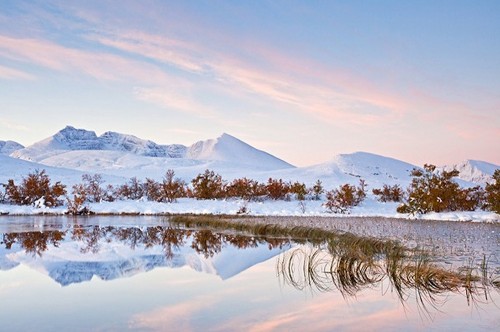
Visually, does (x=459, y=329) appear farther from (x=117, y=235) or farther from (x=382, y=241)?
(x=117, y=235)

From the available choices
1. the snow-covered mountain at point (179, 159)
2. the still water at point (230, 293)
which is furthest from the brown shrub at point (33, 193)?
the snow-covered mountain at point (179, 159)

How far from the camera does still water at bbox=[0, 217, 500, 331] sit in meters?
8.10

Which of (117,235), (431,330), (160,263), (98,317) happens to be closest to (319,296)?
(431,330)

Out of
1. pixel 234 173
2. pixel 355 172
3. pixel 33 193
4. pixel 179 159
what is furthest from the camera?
pixel 179 159

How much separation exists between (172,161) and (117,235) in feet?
392

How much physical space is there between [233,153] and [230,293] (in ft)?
518

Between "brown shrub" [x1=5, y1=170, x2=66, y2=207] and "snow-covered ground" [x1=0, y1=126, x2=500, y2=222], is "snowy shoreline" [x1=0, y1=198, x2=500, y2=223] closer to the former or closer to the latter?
"snow-covered ground" [x1=0, y1=126, x2=500, y2=222]

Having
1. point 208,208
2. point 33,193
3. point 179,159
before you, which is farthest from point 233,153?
point 208,208

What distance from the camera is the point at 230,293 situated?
1067cm

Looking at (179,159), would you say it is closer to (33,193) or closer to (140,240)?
(33,193)

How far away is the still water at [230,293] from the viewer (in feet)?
26.6

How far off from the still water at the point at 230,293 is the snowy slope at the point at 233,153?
136m

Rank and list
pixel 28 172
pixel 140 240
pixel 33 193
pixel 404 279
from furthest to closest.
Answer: pixel 28 172 < pixel 33 193 < pixel 140 240 < pixel 404 279

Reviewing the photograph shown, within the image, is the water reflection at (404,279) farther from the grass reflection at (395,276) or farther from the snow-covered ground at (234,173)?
the snow-covered ground at (234,173)
